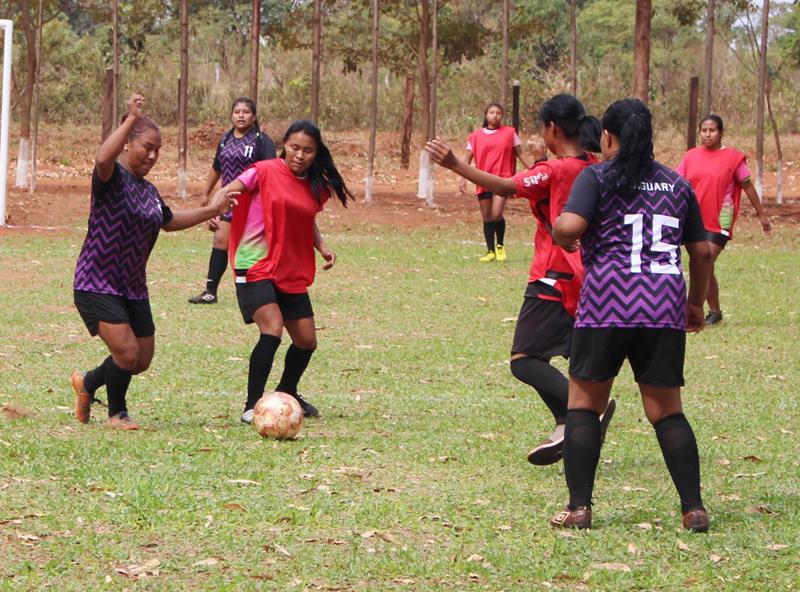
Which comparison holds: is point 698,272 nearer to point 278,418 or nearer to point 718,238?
point 278,418

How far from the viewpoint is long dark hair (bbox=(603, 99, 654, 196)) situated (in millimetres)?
5992

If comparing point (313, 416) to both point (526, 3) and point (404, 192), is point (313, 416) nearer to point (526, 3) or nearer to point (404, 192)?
point (404, 192)

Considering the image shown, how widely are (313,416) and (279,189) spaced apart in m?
1.42

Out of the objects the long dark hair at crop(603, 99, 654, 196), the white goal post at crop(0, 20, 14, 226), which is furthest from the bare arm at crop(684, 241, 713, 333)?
the white goal post at crop(0, 20, 14, 226)

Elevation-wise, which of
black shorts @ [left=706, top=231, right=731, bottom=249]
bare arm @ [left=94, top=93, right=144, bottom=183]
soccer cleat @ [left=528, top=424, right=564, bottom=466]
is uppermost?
bare arm @ [left=94, top=93, right=144, bottom=183]

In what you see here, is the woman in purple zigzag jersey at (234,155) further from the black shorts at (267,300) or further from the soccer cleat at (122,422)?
the soccer cleat at (122,422)

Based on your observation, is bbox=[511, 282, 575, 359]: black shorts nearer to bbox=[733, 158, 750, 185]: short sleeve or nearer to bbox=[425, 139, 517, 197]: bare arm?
bbox=[425, 139, 517, 197]: bare arm

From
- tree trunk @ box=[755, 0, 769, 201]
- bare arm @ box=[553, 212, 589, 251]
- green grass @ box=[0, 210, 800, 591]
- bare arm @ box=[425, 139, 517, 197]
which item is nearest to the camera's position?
green grass @ box=[0, 210, 800, 591]

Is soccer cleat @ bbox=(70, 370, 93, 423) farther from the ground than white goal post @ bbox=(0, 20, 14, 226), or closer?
closer

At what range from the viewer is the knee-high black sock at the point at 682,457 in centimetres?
616

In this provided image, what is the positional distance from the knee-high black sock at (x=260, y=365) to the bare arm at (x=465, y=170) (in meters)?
2.14

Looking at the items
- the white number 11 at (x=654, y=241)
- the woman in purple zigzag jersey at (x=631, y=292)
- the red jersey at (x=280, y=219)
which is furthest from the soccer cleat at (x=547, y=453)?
the red jersey at (x=280, y=219)

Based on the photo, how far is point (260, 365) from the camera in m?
8.64

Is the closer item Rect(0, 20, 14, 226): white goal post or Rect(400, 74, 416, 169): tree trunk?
Rect(0, 20, 14, 226): white goal post
